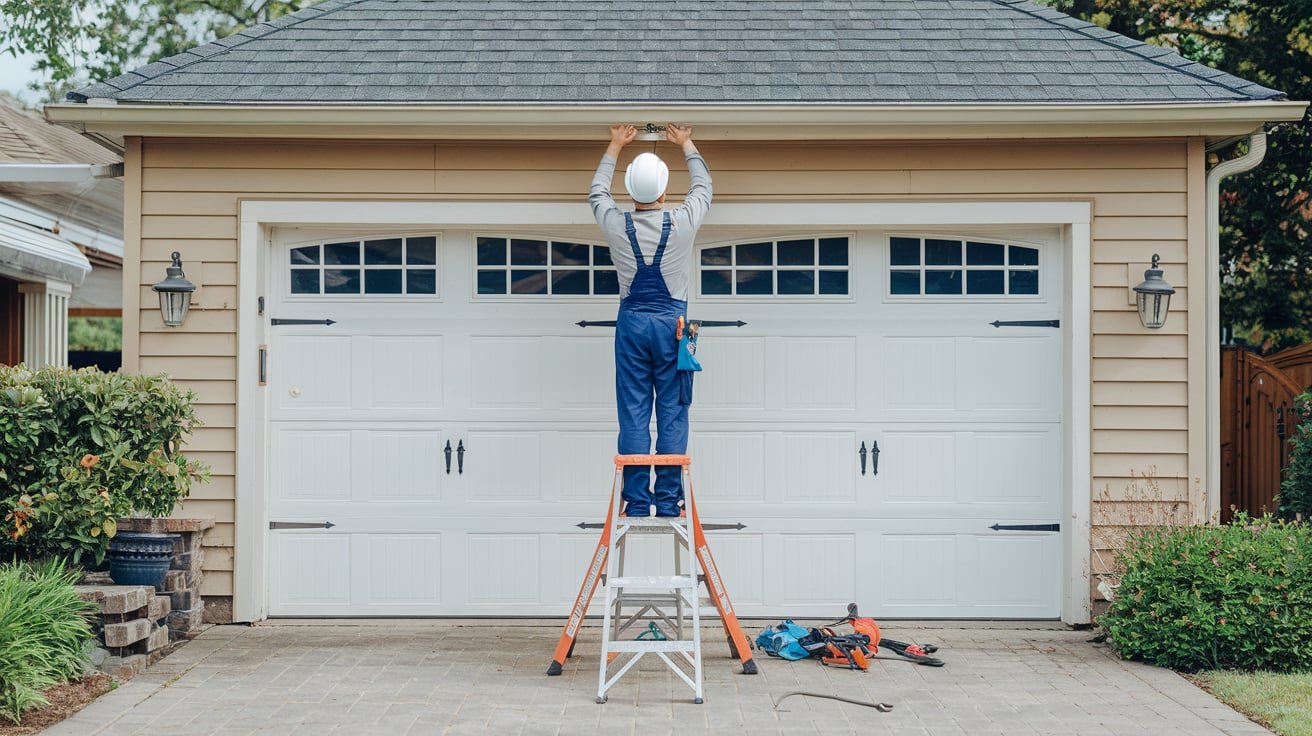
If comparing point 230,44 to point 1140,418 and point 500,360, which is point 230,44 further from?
point 1140,418

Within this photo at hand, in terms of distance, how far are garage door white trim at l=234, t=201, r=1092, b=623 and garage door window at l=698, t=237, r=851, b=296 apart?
20 cm

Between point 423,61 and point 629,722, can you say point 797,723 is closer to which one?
point 629,722

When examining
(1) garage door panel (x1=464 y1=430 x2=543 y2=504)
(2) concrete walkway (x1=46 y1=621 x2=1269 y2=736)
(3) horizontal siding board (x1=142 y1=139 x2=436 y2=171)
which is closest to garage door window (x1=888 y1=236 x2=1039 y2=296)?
(2) concrete walkway (x1=46 y1=621 x2=1269 y2=736)

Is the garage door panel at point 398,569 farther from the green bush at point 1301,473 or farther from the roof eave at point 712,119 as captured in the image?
the green bush at point 1301,473

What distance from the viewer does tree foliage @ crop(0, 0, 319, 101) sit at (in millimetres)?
13430

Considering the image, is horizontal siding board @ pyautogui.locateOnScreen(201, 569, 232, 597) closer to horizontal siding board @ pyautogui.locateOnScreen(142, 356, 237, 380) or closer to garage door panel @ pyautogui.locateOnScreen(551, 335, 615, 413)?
horizontal siding board @ pyautogui.locateOnScreen(142, 356, 237, 380)

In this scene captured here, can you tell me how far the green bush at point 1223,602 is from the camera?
541 centimetres

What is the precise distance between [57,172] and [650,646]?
4.08 meters

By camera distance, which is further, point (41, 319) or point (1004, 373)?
point (41, 319)

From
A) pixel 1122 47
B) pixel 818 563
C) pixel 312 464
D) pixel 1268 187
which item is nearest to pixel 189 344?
pixel 312 464

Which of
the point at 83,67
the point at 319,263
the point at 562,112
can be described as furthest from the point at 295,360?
the point at 83,67

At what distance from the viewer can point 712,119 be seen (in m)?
6.02

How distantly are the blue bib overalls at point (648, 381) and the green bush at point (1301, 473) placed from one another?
3.77 meters

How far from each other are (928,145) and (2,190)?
638 centimetres
